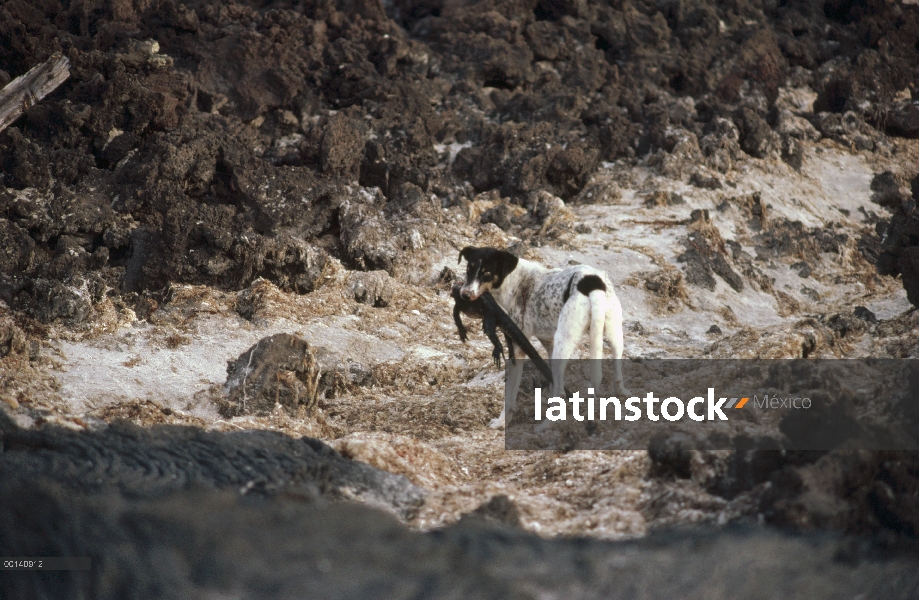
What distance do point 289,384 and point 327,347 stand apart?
1487mm

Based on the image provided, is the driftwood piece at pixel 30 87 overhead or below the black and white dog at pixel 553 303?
overhead

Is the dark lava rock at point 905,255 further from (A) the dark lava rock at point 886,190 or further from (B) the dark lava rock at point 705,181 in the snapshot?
(A) the dark lava rock at point 886,190

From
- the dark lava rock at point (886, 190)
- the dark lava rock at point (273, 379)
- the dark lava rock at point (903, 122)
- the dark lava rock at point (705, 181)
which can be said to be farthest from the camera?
the dark lava rock at point (903, 122)

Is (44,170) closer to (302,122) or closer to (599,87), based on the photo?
(302,122)

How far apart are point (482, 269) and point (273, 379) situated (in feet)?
6.81

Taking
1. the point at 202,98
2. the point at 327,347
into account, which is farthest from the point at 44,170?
the point at 327,347

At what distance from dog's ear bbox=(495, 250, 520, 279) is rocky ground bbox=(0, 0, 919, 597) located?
1.27 metres

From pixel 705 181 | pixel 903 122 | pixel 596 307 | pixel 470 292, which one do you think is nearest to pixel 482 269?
pixel 470 292

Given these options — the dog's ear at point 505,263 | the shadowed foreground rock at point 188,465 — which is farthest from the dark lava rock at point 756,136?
the shadowed foreground rock at point 188,465

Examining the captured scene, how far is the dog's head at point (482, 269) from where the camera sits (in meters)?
5.72

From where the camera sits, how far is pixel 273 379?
6344 mm

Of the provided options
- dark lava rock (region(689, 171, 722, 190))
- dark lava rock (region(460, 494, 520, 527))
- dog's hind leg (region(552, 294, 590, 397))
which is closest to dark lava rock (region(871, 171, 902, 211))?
dark lava rock (region(689, 171, 722, 190))

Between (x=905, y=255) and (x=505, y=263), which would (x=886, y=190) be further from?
(x=505, y=263)

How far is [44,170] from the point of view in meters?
10.0
